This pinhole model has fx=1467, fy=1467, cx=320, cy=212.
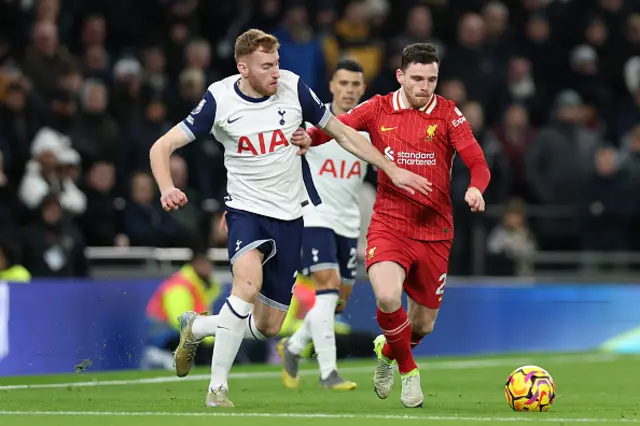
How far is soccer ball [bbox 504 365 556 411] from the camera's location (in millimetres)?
10219

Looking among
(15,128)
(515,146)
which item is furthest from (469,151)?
(515,146)

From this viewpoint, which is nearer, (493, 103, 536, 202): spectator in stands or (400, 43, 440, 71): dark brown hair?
(400, 43, 440, 71): dark brown hair

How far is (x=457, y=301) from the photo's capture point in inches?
737

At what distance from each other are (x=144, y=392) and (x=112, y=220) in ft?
15.9

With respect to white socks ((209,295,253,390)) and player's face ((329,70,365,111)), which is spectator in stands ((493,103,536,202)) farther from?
white socks ((209,295,253,390))

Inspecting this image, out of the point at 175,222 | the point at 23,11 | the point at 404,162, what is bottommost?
the point at 175,222

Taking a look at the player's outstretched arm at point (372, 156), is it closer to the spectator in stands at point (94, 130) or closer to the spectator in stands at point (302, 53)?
the spectator in stands at point (94, 130)

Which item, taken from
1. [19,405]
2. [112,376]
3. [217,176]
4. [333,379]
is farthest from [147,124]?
[19,405]

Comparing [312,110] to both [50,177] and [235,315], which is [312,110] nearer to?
[235,315]

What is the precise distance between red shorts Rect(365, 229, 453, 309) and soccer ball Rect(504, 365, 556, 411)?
108 centimetres

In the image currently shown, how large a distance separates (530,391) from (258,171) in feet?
8.26

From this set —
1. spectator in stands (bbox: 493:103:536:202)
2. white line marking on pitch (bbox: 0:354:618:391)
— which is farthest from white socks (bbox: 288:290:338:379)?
spectator in stands (bbox: 493:103:536:202)

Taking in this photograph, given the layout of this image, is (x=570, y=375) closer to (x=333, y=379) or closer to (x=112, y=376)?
(x=333, y=379)

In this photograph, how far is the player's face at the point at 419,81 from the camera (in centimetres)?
1076
